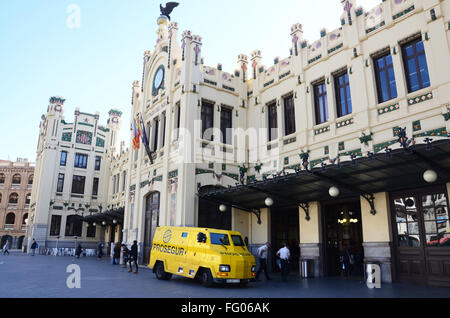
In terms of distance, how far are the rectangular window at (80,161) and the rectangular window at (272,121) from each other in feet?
97.8

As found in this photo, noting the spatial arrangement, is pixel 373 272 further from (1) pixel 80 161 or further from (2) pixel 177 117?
(1) pixel 80 161

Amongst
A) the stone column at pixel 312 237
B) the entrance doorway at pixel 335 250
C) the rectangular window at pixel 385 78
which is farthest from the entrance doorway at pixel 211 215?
the rectangular window at pixel 385 78

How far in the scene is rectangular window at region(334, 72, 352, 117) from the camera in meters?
16.0

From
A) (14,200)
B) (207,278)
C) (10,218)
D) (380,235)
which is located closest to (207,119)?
(207,278)

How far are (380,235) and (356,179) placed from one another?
269cm

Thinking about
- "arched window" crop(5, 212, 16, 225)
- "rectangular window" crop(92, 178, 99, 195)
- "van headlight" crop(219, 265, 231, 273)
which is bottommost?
"van headlight" crop(219, 265, 231, 273)

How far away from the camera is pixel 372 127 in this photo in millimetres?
14336

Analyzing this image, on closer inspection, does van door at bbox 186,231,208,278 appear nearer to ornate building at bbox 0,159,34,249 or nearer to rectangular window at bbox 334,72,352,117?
rectangular window at bbox 334,72,352,117

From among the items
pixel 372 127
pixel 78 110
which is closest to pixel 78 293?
Result: pixel 372 127

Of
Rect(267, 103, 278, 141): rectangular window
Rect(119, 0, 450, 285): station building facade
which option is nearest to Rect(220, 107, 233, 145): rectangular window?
Rect(119, 0, 450, 285): station building facade

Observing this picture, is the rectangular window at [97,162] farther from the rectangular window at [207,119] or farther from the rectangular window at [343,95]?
the rectangular window at [343,95]

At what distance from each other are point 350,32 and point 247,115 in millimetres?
7987

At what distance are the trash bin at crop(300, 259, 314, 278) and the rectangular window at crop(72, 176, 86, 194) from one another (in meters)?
33.2
